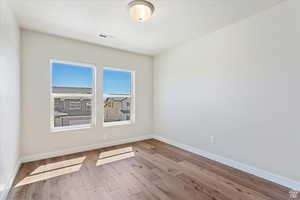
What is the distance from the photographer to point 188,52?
3.43m

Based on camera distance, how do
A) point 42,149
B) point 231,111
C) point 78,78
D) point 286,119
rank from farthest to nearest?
point 78,78, point 42,149, point 231,111, point 286,119

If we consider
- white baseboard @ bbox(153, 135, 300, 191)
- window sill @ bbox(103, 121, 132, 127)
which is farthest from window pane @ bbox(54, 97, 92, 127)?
white baseboard @ bbox(153, 135, 300, 191)

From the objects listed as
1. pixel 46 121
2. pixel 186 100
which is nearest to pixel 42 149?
pixel 46 121

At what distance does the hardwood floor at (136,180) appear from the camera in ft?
6.06

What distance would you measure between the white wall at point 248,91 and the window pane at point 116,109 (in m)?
1.49

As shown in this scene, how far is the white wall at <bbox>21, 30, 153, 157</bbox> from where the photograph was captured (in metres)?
2.77

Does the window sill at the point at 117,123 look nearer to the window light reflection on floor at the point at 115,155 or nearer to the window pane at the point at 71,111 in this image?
the window pane at the point at 71,111

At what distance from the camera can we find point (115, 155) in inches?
123

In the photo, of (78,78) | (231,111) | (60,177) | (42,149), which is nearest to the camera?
(60,177)

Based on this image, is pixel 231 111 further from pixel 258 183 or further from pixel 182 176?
pixel 182 176

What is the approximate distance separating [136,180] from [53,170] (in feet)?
4.76

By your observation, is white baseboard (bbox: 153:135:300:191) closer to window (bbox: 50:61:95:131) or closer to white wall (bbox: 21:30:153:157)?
white wall (bbox: 21:30:153:157)

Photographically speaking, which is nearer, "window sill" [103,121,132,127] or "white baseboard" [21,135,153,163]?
"white baseboard" [21,135,153,163]

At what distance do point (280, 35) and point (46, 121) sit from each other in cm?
424
